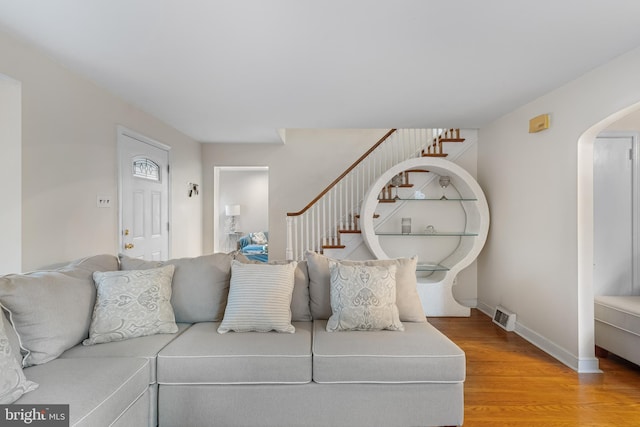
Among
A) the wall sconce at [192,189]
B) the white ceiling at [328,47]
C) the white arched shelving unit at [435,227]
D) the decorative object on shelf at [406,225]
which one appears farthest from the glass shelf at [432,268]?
the wall sconce at [192,189]

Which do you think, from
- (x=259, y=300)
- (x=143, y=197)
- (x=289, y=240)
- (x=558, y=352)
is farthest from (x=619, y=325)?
(x=143, y=197)

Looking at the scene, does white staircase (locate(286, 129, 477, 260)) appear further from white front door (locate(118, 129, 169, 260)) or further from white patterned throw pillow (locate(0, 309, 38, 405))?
white patterned throw pillow (locate(0, 309, 38, 405))

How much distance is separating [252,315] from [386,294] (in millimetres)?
893

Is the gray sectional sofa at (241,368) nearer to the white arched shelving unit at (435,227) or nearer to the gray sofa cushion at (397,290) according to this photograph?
the gray sofa cushion at (397,290)

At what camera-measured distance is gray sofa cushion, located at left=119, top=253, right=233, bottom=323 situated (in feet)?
8.01

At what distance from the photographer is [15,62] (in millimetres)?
2203

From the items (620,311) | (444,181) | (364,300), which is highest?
(444,181)

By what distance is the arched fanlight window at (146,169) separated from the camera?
373 centimetres

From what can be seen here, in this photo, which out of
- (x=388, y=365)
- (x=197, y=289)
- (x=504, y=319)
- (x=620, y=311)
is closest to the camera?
(x=388, y=365)

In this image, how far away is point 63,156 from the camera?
2.63m

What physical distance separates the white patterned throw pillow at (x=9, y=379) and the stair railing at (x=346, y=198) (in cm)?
329

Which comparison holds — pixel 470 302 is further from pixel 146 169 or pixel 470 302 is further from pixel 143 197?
pixel 146 169

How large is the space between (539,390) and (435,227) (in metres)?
2.48

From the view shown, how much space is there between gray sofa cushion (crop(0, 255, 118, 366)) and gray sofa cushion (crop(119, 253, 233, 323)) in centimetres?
42
